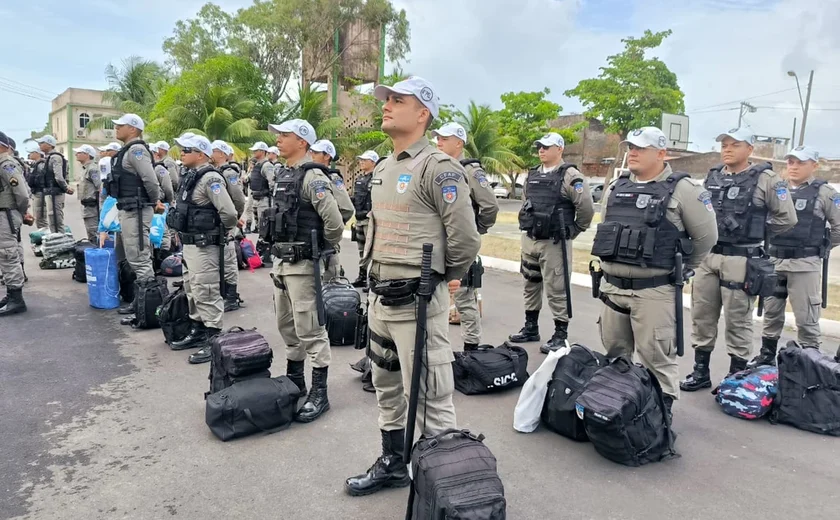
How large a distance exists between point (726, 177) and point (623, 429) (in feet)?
8.70

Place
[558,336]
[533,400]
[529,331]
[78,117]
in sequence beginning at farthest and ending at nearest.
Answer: [78,117] < [529,331] < [558,336] < [533,400]

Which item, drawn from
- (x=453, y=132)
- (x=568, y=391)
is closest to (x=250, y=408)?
(x=568, y=391)

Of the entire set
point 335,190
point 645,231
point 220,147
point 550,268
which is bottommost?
point 550,268

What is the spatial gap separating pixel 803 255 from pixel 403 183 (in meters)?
4.23

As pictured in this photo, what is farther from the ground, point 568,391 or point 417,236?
point 417,236

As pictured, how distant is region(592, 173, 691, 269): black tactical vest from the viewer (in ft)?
12.3

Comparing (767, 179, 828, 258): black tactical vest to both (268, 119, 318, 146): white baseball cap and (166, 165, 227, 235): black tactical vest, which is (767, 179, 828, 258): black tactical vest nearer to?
(268, 119, 318, 146): white baseball cap

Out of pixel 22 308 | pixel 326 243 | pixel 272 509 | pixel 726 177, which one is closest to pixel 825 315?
pixel 726 177

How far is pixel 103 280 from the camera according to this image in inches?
284

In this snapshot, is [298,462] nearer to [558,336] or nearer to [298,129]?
[298,129]

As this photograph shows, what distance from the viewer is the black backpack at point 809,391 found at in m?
4.01

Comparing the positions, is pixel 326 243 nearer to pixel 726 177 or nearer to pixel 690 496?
pixel 690 496

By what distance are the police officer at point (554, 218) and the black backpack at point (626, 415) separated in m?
2.02

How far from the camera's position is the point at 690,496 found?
323 centimetres
